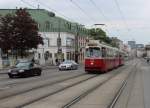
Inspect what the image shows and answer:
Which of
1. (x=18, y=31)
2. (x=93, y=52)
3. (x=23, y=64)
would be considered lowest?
(x=23, y=64)

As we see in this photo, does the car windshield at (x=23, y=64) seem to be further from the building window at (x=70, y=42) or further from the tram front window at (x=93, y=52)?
the building window at (x=70, y=42)

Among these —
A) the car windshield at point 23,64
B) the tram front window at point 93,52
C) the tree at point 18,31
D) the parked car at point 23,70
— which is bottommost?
the parked car at point 23,70

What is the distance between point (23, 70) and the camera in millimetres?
38594

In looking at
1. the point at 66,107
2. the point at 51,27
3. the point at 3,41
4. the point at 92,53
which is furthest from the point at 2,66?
the point at 66,107

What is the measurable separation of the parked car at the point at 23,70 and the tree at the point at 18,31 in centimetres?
2748

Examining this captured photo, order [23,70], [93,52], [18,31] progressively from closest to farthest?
[23,70], [93,52], [18,31]

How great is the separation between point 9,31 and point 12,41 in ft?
5.43

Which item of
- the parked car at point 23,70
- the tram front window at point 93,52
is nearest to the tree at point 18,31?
the tram front window at point 93,52

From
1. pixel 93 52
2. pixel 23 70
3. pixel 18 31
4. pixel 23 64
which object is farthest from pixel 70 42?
pixel 23 70

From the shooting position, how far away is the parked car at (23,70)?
126 feet

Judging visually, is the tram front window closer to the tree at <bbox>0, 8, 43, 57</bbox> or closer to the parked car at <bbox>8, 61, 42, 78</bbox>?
the parked car at <bbox>8, 61, 42, 78</bbox>

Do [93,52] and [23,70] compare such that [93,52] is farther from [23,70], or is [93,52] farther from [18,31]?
[18,31]

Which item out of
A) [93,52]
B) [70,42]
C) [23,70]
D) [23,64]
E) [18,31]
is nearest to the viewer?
[23,70]

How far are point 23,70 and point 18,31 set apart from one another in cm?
3013
